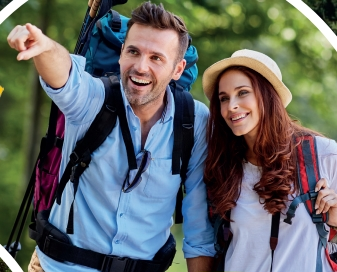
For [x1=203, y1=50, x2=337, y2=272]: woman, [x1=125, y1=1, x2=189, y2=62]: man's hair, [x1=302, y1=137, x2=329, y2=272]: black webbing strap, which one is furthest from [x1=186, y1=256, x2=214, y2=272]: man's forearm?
[x1=125, y1=1, x2=189, y2=62]: man's hair

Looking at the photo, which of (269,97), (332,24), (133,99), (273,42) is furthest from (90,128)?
(273,42)

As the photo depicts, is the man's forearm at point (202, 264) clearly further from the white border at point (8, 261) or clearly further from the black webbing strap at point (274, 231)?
the white border at point (8, 261)

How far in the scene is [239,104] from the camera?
2.12 metres

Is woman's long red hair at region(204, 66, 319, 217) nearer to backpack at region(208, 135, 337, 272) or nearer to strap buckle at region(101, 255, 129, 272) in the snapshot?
backpack at region(208, 135, 337, 272)

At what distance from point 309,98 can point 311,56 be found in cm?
42

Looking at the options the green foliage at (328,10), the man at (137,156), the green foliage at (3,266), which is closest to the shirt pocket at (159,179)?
the man at (137,156)

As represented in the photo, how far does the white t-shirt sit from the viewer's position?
206 centimetres

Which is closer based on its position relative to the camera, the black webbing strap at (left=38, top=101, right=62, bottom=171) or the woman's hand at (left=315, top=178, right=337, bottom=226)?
the woman's hand at (left=315, top=178, right=337, bottom=226)

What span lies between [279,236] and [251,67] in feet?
2.22

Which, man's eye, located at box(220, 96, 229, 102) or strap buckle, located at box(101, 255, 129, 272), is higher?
man's eye, located at box(220, 96, 229, 102)

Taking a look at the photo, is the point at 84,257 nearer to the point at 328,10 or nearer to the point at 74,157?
the point at 74,157

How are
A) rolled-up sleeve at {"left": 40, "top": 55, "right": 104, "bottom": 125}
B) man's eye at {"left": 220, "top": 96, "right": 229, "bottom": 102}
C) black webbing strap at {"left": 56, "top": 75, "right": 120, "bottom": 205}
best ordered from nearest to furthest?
rolled-up sleeve at {"left": 40, "top": 55, "right": 104, "bottom": 125} → black webbing strap at {"left": 56, "top": 75, "right": 120, "bottom": 205} → man's eye at {"left": 220, "top": 96, "right": 229, "bottom": 102}

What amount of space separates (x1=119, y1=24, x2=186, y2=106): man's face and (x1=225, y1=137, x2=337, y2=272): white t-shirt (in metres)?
0.55

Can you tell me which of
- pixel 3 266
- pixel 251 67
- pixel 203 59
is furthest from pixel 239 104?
pixel 203 59
